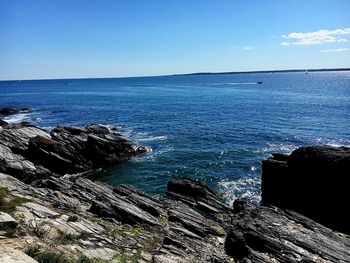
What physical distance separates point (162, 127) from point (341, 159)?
4281 centimetres

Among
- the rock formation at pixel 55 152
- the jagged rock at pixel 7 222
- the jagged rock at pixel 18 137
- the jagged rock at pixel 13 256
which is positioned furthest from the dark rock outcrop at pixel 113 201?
the jagged rock at pixel 18 137

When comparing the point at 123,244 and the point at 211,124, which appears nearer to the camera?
the point at 123,244

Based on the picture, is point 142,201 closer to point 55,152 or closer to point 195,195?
point 195,195

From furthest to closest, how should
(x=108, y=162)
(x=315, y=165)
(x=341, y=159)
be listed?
(x=108, y=162)
(x=315, y=165)
(x=341, y=159)

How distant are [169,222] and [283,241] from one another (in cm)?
679

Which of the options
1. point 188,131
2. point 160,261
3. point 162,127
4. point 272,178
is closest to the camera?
point 160,261

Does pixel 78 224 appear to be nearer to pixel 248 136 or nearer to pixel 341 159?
pixel 341 159

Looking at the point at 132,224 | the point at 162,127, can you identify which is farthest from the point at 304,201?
the point at 162,127

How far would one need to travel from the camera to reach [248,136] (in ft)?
185

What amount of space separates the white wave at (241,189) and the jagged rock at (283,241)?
9548 mm

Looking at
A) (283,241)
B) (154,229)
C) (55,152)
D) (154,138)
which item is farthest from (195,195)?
(154,138)

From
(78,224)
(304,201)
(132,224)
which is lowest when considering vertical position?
(304,201)

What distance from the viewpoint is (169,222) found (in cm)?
2130

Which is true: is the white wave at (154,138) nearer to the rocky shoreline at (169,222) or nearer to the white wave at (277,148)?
the white wave at (277,148)
